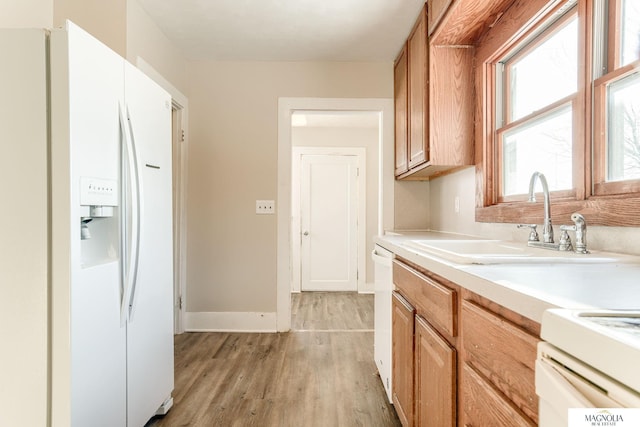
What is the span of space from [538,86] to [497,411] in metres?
1.54

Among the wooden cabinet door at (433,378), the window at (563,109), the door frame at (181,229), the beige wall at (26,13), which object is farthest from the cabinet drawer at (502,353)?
the door frame at (181,229)

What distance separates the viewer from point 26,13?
1.89 m

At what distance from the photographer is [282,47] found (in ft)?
9.33

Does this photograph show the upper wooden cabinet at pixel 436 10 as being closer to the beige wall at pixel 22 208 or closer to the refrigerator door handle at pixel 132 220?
the refrigerator door handle at pixel 132 220

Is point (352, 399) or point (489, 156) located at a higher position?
point (489, 156)

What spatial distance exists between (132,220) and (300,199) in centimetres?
337

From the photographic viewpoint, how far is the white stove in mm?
378

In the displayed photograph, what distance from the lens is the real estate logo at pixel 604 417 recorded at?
1.18 feet

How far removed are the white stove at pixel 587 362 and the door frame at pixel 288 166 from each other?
101 inches

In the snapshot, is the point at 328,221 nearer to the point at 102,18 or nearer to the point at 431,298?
the point at 102,18

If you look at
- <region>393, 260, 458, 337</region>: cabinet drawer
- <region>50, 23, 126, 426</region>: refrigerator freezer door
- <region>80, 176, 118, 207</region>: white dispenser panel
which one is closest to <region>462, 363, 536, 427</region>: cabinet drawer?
<region>393, 260, 458, 337</region>: cabinet drawer

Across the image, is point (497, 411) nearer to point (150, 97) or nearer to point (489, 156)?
point (489, 156)

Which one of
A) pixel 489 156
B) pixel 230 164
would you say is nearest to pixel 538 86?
pixel 489 156

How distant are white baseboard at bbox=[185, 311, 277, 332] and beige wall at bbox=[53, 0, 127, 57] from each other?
7.09 ft
